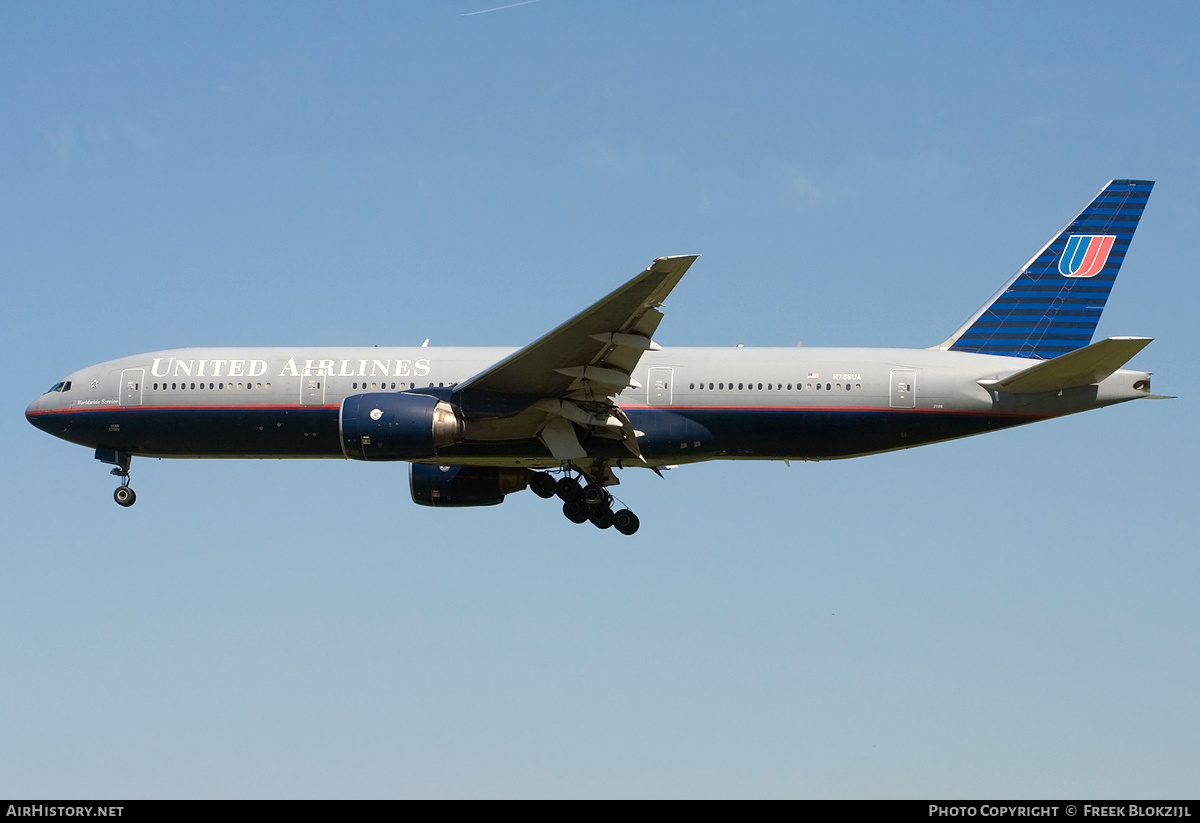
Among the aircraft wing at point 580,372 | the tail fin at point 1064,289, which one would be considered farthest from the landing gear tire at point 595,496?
the tail fin at point 1064,289

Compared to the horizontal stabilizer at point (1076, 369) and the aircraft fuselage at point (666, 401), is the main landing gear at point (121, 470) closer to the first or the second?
the aircraft fuselage at point (666, 401)

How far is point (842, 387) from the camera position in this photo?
33500 millimetres

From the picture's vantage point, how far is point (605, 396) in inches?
1277

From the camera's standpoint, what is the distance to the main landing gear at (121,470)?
3625 centimetres

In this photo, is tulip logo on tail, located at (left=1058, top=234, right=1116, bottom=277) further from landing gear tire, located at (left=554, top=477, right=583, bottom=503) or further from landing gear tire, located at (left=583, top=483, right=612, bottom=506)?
landing gear tire, located at (left=554, top=477, right=583, bottom=503)

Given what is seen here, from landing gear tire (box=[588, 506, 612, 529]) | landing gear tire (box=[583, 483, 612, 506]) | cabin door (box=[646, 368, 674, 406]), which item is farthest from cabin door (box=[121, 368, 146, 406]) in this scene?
cabin door (box=[646, 368, 674, 406])

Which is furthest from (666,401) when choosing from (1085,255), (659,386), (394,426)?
(1085,255)

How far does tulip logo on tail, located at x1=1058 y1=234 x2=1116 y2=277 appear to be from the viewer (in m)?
36.2

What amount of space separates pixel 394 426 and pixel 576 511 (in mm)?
5504

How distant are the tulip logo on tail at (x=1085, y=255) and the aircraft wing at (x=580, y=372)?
37.1ft

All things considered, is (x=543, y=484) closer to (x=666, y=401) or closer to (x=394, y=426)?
(x=666, y=401)

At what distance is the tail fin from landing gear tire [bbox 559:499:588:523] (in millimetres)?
9354

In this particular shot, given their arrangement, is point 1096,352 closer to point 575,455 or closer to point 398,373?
point 575,455
